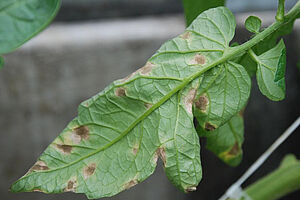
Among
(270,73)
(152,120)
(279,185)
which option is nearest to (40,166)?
(152,120)

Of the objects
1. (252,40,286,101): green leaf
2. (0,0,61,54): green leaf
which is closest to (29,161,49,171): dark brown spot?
(0,0,61,54): green leaf

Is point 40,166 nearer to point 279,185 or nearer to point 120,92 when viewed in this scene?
point 120,92

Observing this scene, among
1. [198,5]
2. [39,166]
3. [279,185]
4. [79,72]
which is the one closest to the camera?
[39,166]

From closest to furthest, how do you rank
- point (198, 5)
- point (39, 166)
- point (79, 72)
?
point (39, 166), point (198, 5), point (79, 72)

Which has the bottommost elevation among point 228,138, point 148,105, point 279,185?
point 279,185

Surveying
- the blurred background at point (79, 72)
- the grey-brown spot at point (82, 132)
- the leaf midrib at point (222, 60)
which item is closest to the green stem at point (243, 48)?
the leaf midrib at point (222, 60)

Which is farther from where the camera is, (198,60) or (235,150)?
(235,150)

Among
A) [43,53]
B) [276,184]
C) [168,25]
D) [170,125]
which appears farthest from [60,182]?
[168,25]
